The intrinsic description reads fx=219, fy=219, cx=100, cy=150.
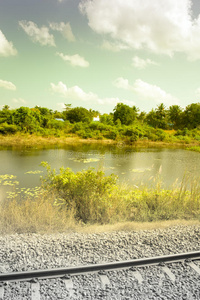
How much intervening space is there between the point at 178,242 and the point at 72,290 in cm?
211

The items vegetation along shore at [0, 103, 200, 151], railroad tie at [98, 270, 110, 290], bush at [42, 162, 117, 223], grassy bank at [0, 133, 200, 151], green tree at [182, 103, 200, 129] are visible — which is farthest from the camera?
green tree at [182, 103, 200, 129]

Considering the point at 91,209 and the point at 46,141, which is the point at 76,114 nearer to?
the point at 46,141

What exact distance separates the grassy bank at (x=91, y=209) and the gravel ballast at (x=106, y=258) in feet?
1.78

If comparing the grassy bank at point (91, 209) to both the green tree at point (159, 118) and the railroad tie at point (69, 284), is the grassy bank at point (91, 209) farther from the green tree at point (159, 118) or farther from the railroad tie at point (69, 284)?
the green tree at point (159, 118)

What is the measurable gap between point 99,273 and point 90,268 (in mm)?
131

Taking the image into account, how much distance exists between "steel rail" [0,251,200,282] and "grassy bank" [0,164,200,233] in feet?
4.25

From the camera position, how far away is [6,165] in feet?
46.0

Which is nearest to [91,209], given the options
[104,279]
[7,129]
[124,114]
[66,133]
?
[104,279]

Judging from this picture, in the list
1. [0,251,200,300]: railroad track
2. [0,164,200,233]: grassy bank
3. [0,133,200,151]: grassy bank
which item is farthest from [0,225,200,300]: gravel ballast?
[0,133,200,151]: grassy bank

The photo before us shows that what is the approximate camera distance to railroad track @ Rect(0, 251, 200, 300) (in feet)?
8.05

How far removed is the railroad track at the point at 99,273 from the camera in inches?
96.5

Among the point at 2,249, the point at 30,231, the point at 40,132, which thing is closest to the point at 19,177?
the point at 30,231

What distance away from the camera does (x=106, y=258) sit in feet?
10.4

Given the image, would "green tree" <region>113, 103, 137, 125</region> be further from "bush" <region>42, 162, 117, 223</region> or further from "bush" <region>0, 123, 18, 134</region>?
"bush" <region>42, 162, 117, 223</region>
